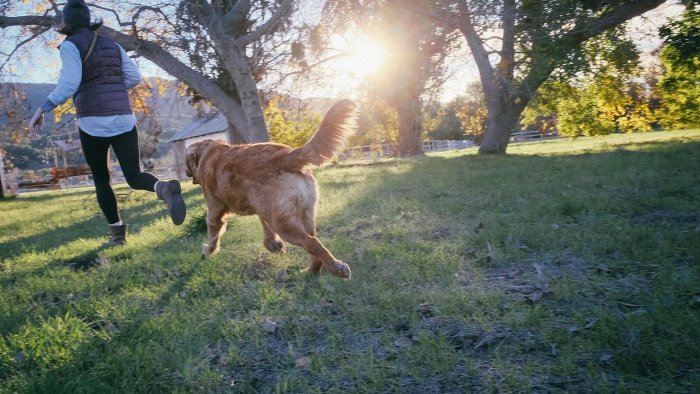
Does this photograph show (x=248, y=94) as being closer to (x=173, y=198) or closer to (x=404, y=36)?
(x=404, y=36)

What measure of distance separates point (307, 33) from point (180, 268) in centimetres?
871

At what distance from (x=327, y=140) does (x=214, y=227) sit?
165 centimetres

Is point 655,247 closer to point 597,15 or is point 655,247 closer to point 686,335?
point 686,335

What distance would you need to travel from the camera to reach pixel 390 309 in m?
2.75

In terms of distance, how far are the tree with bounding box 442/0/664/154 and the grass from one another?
594cm

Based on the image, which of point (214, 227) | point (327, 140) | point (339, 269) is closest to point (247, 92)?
point (214, 227)

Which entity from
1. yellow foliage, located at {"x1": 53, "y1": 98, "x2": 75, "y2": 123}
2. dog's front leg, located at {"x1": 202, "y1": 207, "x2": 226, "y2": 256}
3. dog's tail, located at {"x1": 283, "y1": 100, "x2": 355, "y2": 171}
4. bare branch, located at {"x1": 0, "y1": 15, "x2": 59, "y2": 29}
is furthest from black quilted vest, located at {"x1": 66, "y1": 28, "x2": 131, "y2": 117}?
yellow foliage, located at {"x1": 53, "y1": 98, "x2": 75, "y2": 123}

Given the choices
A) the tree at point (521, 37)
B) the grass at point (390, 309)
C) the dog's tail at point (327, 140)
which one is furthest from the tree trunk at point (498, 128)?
the dog's tail at point (327, 140)

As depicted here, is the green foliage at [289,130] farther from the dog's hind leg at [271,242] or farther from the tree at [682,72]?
the dog's hind leg at [271,242]

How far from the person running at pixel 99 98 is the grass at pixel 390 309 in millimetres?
783

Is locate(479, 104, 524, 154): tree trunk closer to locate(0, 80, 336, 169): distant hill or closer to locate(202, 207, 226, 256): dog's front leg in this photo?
locate(0, 80, 336, 169): distant hill

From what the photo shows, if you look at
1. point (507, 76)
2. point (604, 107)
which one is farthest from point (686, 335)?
point (604, 107)

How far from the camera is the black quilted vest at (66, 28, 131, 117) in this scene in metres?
4.31

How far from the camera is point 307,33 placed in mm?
11266
